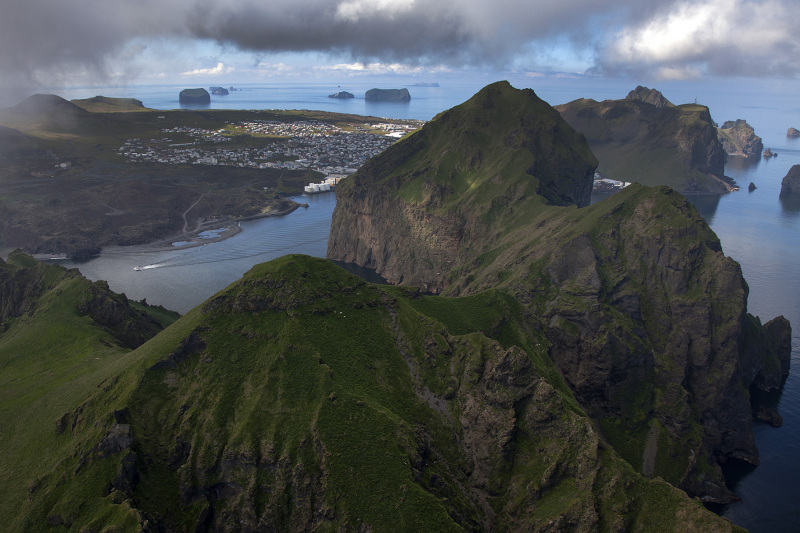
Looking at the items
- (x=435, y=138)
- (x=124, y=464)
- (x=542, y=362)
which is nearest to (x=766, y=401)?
(x=542, y=362)

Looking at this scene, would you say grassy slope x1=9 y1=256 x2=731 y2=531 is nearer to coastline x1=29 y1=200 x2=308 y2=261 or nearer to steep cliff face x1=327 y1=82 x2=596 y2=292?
steep cliff face x1=327 y1=82 x2=596 y2=292

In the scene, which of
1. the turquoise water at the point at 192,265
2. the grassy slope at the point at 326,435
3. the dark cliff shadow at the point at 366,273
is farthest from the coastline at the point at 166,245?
the grassy slope at the point at 326,435

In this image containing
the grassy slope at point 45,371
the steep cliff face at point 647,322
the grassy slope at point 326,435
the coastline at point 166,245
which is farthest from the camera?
the coastline at point 166,245

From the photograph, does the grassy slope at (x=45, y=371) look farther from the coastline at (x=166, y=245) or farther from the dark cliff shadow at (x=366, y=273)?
the dark cliff shadow at (x=366, y=273)

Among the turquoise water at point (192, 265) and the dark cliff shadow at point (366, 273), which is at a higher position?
the turquoise water at point (192, 265)

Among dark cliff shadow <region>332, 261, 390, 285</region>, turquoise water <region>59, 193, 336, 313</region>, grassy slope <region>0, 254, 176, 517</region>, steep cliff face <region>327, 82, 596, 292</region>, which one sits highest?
steep cliff face <region>327, 82, 596, 292</region>

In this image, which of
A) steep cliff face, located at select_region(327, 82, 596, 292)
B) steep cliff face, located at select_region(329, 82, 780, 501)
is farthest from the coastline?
steep cliff face, located at select_region(329, 82, 780, 501)

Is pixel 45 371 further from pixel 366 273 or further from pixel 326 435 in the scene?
pixel 366 273
